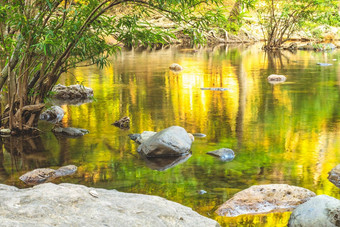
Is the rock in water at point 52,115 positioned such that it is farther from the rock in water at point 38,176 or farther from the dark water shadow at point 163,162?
the rock in water at point 38,176

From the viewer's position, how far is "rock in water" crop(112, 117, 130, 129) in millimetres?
9992

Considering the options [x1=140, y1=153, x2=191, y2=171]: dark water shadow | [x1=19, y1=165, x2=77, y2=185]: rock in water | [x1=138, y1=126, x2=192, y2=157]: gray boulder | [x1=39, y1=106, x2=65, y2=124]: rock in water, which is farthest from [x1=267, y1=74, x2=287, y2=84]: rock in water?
[x1=19, y1=165, x2=77, y2=185]: rock in water

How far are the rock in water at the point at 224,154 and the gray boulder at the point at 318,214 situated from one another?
2.55m

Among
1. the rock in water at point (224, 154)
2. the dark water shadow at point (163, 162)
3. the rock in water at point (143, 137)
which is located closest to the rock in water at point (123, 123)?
the rock in water at point (143, 137)

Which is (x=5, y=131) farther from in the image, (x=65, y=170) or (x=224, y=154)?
(x=224, y=154)

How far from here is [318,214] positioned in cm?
489

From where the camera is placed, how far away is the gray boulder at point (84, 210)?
342 centimetres

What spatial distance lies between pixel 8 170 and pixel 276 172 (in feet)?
12.7

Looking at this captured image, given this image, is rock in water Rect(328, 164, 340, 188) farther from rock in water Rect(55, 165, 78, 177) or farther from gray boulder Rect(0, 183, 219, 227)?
rock in water Rect(55, 165, 78, 177)

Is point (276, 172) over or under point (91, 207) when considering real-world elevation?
under

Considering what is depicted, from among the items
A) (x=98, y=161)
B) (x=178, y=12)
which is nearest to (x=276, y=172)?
Answer: (x=98, y=161)

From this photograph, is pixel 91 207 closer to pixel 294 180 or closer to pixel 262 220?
pixel 262 220

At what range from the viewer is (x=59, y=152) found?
8227mm

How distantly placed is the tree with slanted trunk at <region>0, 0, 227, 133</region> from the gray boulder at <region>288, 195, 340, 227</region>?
3921mm
